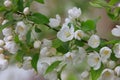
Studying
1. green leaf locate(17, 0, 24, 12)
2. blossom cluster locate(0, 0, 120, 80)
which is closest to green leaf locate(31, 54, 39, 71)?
blossom cluster locate(0, 0, 120, 80)

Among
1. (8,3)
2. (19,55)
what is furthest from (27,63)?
(8,3)

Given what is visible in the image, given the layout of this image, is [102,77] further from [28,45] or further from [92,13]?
[92,13]

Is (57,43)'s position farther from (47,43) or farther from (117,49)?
(117,49)

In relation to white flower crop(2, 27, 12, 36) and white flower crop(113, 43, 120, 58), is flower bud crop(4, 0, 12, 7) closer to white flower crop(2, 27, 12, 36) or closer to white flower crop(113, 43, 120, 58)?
white flower crop(2, 27, 12, 36)

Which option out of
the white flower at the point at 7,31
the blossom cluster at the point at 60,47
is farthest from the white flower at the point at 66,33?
the white flower at the point at 7,31

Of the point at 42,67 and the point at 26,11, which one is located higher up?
the point at 26,11

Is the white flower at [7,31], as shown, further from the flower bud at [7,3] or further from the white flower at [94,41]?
the white flower at [94,41]

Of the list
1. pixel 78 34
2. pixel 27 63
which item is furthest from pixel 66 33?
pixel 27 63
